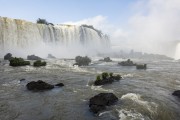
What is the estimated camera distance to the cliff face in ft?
212

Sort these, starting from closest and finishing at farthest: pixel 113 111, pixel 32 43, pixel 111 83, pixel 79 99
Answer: pixel 113 111 → pixel 79 99 → pixel 111 83 → pixel 32 43

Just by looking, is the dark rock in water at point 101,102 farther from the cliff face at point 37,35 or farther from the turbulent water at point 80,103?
the cliff face at point 37,35

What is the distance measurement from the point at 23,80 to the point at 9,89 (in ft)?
15.7

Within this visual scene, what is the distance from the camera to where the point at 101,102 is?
1720 cm

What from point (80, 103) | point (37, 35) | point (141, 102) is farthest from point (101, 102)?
point (37, 35)

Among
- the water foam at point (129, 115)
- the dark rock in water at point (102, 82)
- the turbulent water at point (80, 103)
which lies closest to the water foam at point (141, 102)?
the turbulent water at point (80, 103)

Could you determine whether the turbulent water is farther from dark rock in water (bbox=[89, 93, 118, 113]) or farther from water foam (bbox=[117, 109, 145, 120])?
dark rock in water (bbox=[89, 93, 118, 113])

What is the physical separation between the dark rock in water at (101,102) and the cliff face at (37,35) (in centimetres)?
5148

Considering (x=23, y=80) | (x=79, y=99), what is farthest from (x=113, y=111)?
(x=23, y=80)

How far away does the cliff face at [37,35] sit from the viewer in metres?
64.8

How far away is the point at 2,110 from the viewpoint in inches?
656

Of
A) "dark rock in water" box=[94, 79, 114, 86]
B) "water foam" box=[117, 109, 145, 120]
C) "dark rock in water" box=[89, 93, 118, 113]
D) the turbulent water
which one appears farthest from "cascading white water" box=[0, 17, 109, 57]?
"water foam" box=[117, 109, 145, 120]

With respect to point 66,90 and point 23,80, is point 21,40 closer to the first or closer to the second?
point 23,80

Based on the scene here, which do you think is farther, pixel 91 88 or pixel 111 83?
pixel 111 83
